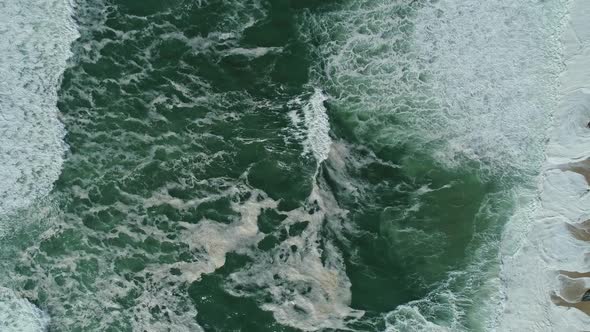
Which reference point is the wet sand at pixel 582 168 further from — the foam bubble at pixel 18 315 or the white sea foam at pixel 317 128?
the foam bubble at pixel 18 315

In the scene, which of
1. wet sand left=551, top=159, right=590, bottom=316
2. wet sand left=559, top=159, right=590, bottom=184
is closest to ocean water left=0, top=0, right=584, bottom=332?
wet sand left=551, top=159, right=590, bottom=316

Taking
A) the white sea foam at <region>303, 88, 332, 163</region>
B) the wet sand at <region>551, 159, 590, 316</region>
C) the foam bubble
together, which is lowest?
the foam bubble

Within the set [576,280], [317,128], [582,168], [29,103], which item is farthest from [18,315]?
[582,168]

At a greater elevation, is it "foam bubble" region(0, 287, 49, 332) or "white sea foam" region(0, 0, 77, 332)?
"white sea foam" region(0, 0, 77, 332)

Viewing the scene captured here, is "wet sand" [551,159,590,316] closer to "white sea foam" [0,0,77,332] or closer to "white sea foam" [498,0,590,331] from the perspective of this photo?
"white sea foam" [498,0,590,331]

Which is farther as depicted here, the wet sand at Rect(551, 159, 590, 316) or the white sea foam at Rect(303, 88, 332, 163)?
the white sea foam at Rect(303, 88, 332, 163)

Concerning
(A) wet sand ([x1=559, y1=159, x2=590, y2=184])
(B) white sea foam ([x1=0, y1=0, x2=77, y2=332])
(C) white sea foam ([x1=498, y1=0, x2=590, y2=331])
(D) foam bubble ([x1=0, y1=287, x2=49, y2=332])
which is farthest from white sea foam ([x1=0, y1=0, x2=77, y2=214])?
(A) wet sand ([x1=559, y1=159, x2=590, y2=184])

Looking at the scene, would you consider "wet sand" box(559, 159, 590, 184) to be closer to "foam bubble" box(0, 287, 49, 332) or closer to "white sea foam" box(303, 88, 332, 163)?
"white sea foam" box(303, 88, 332, 163)
